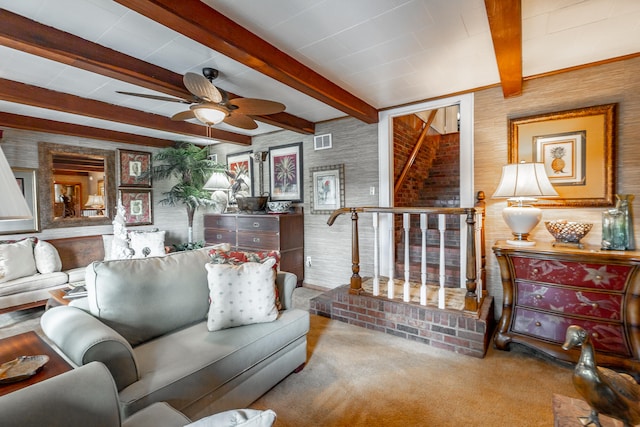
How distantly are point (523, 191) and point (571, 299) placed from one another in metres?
0.84

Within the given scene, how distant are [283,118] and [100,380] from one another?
3.14 metres

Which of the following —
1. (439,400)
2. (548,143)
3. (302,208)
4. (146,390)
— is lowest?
(439,400)

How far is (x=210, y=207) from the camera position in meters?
5.39

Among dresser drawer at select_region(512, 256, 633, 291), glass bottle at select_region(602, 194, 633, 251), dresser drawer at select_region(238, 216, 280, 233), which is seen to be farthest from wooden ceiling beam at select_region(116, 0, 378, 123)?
glass bottle at select_region(602, 194, 633, 251)

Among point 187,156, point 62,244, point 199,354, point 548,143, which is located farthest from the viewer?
point 187,156

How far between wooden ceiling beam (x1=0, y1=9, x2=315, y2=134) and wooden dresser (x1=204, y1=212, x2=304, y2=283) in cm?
190

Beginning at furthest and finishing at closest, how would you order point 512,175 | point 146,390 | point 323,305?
point 323,305, point 512,175, point 146,390

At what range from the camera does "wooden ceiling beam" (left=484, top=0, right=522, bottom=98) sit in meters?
1.52

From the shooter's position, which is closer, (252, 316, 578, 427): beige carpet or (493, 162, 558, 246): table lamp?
(252, 316, 578, 427): beige carpet

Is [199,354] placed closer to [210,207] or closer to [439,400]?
[439,400]

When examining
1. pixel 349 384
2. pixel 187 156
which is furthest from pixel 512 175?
pixel 187 156

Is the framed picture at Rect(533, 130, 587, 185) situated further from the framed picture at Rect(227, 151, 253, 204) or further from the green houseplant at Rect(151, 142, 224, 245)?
the green houseplant at Rect(151, 142, 224, 245)

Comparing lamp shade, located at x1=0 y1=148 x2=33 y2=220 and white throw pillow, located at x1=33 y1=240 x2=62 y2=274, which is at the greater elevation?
lamp shade, located at x1=0 y1=148 x2=33 y2=220

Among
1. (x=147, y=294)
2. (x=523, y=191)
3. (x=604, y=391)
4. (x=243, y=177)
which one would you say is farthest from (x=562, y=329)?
(x=243, y=177)
